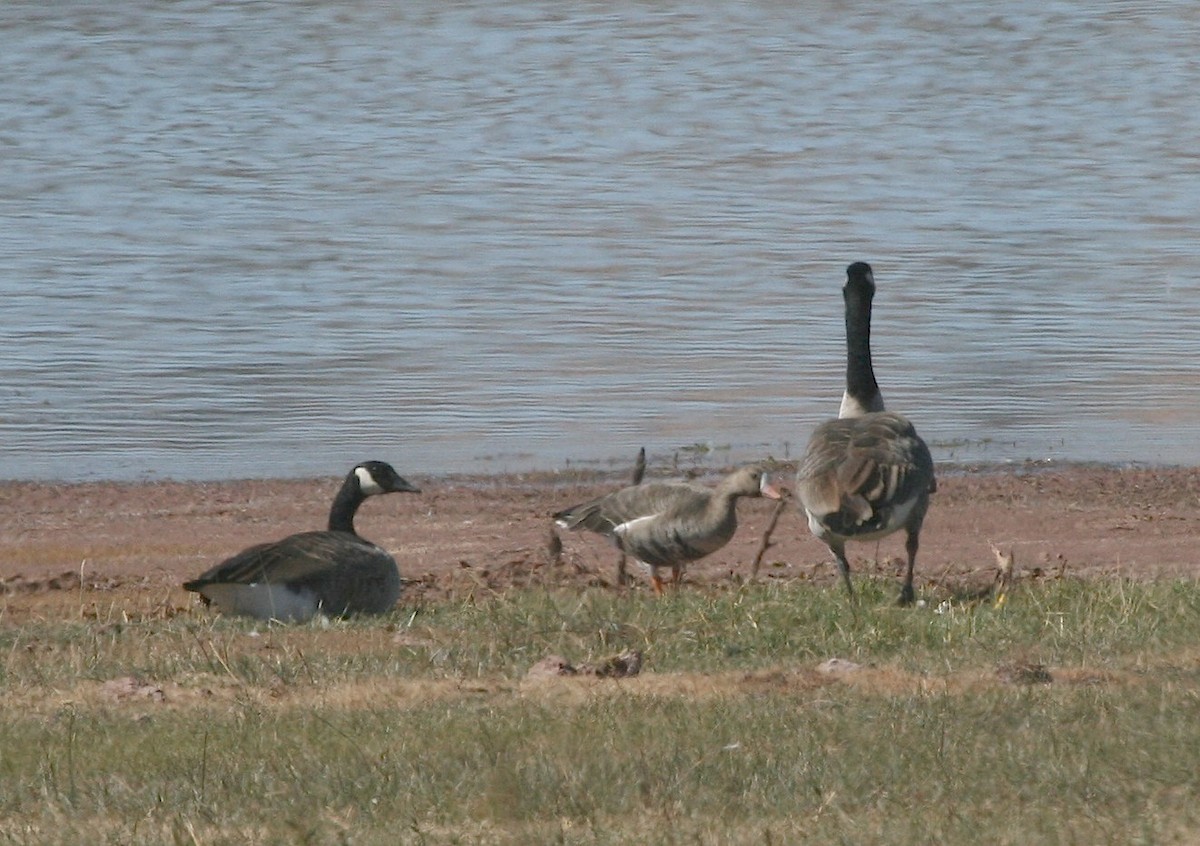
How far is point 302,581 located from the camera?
9.86m

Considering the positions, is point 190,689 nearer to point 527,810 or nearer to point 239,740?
point 239,740

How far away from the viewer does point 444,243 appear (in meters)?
24.3

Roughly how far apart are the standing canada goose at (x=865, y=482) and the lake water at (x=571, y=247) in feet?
15.4

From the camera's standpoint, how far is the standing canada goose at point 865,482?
926 cm

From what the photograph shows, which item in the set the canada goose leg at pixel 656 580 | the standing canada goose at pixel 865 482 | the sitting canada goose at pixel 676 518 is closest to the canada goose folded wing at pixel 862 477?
the standing canada goose at pixel 865 482

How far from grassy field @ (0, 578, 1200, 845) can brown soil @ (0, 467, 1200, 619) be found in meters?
1.36

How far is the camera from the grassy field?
5.95m

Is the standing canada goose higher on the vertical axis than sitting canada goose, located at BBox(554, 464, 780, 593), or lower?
higher

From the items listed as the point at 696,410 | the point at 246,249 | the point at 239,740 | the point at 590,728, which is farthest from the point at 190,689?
the point at 246,249

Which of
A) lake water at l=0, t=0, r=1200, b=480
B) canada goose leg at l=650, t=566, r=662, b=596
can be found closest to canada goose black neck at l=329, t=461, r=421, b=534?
canada goose leg at l=650, t=566, r=662, b=596

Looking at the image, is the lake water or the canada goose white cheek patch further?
the lake water

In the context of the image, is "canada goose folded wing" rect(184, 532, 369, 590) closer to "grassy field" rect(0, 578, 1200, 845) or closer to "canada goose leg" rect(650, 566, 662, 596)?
"grassy field" rect(0, 578, 1200, 845)

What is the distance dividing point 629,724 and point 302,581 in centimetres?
318

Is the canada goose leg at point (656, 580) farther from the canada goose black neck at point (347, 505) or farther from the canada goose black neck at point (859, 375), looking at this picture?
the canada goose black neck at point (347, 505)
